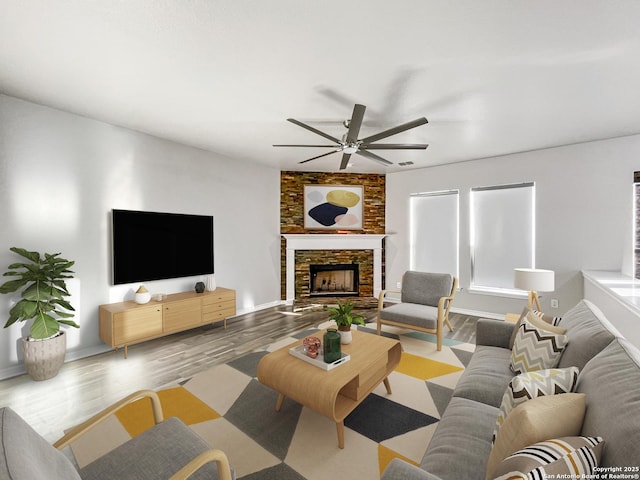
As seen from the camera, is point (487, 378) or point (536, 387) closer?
point (536, 387)

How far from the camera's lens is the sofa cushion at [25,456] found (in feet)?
2.50

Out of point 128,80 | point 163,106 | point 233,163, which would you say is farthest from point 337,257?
point 128,80

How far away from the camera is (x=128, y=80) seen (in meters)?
2.49

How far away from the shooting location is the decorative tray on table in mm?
2100

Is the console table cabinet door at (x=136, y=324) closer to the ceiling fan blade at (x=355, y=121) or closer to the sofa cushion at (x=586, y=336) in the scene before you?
the ceiling fan blade at (x=355, y=121)

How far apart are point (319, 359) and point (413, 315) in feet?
5.77

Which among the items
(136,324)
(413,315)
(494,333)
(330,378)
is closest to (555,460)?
(330,378)

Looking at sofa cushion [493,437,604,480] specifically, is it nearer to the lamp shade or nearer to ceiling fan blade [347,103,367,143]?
ceiling fan blade [347,103,367,143]

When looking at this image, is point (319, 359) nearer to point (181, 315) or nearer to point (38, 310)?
point (181, 315)

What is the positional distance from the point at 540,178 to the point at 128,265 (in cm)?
599

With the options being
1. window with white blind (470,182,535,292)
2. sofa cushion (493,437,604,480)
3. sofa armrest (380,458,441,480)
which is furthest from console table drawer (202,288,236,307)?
window with white blind (470,182,535,292)

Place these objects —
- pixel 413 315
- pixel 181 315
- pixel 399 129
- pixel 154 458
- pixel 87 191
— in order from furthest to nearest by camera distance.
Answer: pixel 181 315 → pixel 413 315 → pixel 87 191 → pixel 399 129 → pixel 154 458

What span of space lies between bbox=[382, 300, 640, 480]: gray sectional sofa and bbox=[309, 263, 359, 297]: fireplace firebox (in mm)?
4048

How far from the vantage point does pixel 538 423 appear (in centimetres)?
99
